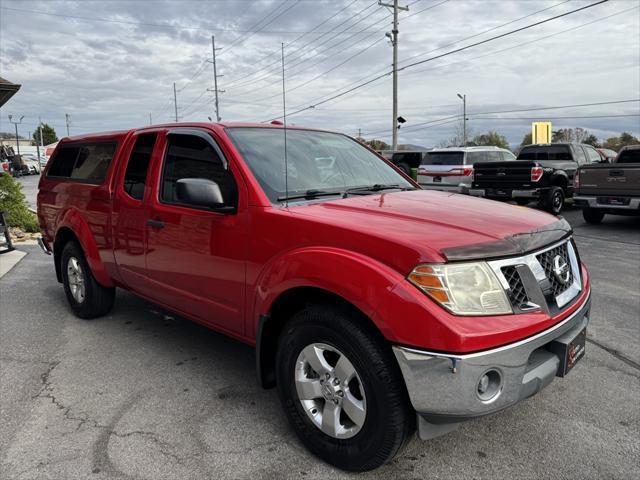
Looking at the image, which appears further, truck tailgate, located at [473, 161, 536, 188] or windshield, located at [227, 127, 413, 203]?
truck tailgate, located at [473, 161, 536, 188]

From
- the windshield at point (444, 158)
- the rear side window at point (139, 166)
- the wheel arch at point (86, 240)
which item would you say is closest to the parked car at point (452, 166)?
the windshield at point (444, 158)

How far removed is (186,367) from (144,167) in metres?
1.57

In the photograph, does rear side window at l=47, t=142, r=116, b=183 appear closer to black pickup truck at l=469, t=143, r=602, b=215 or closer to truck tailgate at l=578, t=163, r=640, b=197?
truck tailgate at l=578, t=163, r=640, b=197

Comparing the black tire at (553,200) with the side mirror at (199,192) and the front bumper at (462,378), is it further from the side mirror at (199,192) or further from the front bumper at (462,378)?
the side mirror at (199,192)

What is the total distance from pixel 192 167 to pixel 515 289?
2.27 m

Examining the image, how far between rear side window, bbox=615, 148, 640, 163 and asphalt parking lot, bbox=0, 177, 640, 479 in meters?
8.63

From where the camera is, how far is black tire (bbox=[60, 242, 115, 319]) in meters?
4.77

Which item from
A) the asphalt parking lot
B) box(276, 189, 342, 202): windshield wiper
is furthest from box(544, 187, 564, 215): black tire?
box(276, 189, 342, 202): windshield wiper

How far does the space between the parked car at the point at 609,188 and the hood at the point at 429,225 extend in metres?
8.84

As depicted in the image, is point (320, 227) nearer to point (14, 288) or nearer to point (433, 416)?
point (433, 416)

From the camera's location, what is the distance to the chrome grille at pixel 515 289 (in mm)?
2270

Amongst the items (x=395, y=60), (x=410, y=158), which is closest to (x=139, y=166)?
(x=410, y=158)

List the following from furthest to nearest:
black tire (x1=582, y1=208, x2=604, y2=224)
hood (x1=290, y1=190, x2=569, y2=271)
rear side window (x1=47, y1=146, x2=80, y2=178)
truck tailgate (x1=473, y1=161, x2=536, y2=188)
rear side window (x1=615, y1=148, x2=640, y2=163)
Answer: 1. truck tailgate (x1=473, y1=161, x2=536, y2=188)
2. rear side window (x1=615, y1=148, x2=640, y2=163)
3. black tire (x1=582, y1=208, x2=604, y2=224)
4. rear side window (x1=47, y1=146, x2=80, y2=178)
5. hood (x1=290, y1=190, x2=569, y2=271)

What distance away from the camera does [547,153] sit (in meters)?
15.8
